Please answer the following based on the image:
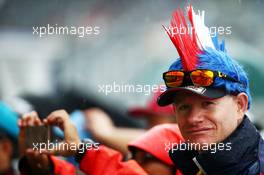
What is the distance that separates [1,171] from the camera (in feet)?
8.55

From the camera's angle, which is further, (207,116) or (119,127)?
(119,127)

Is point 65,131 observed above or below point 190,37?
below

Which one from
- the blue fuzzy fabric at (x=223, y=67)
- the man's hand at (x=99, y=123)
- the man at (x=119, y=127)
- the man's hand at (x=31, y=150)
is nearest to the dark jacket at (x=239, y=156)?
the blue fuzzy fabric at (x=223, y=67)

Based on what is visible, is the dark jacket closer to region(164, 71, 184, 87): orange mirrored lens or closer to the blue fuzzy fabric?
the blue fuzzy fabric

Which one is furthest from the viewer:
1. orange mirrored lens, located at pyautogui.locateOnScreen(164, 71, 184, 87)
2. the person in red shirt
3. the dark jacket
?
the person in red shirt

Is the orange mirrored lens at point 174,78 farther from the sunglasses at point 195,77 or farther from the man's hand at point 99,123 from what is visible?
the man's hand at point 99,123

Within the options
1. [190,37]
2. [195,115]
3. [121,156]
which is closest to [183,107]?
[195,115]

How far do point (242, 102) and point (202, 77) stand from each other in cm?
20

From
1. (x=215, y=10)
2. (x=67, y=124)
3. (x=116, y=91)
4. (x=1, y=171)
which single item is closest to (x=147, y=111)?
(x=116, y=91)

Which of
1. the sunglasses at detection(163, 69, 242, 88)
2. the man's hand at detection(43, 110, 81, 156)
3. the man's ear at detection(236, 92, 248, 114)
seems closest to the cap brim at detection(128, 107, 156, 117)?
the man's hand at detection(43, 110, 81, 156)

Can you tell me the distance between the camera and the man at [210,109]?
206 cm

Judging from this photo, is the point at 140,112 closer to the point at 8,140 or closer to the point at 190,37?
the point at 190,37

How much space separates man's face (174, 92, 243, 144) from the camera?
217 centimetres

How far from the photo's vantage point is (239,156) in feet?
6.72
